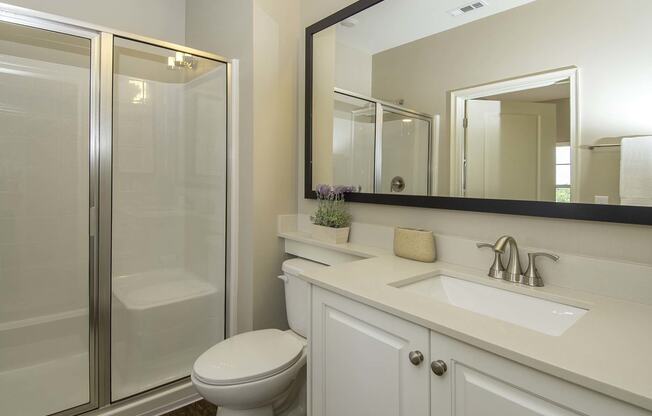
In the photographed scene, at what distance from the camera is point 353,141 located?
1.79 meters

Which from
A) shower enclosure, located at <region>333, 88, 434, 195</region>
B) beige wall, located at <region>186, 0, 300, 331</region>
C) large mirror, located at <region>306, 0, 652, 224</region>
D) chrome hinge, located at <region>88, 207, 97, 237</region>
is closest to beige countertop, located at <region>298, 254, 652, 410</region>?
large mirror, located at <region>306, 0, 652, 224</region>

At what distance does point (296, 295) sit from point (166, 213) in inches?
37.0

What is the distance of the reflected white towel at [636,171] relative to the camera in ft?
3.06

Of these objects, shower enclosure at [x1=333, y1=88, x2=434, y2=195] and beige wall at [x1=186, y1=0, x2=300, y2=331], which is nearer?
shower enclosure at [x1=333, y1=88, x2=434, y2=195]

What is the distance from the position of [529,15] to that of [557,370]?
1063 mm

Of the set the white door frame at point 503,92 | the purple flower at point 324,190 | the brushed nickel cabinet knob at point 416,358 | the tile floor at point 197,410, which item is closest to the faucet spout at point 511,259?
the white door frame at point 503,92

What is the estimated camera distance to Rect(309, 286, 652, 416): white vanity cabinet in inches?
25.6

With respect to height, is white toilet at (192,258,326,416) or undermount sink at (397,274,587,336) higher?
undermount sink at (397,274,587,336)

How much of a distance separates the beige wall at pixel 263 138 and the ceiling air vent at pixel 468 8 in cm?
99

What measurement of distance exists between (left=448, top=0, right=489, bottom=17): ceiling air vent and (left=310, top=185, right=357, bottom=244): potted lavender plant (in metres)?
0.85

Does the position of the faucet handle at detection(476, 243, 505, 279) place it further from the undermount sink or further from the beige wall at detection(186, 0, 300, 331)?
the beige wall at detection(186, 0, 300, 331)

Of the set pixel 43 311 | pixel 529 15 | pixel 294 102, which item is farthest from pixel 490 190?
pixel 43 311

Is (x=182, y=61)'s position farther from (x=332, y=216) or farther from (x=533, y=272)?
(x=533, y=272)

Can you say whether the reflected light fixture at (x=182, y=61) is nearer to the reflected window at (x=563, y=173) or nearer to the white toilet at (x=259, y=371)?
the white toilet at (x=259, y=371)
